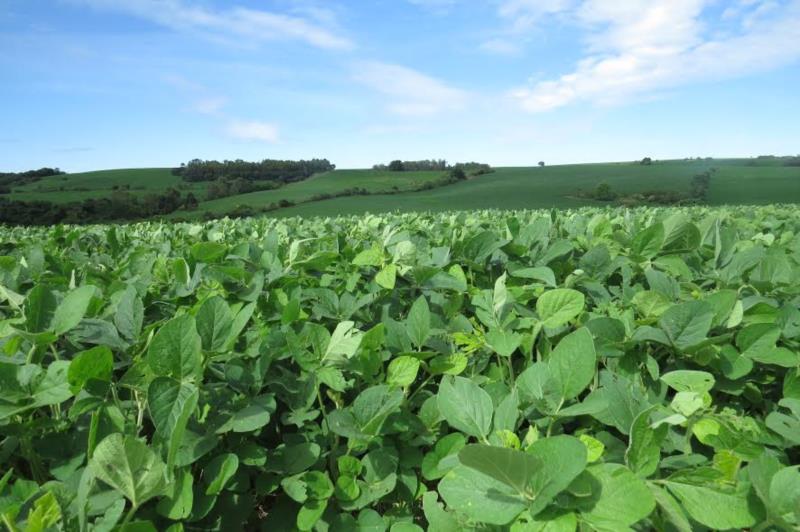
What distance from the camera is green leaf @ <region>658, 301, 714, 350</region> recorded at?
1.30 metres

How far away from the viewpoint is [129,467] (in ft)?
2.89

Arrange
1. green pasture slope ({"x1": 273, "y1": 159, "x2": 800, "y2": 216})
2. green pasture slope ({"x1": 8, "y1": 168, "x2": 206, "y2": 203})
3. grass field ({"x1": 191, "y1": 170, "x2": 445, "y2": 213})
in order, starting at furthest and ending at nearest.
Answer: green pasture slope ({"x1": 8, "y1": 168, "x2": 206, "y2": 203}) → grass field ({"x1": 191, "y1": 170, "x2": 445, "y2": 213}) → green pasture slope ({"x1": 273, "y1": 159, "x2": 800, "y2": 216})

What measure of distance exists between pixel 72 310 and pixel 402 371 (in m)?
0.84

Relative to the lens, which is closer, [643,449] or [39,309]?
[643,449]

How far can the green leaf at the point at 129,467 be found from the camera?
0.87 m

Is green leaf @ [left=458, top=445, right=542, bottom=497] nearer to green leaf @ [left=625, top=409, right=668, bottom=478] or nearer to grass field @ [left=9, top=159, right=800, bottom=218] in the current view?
green leaf @ [left=625, top=409, right=668, bottom=478]

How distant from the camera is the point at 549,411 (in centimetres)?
110

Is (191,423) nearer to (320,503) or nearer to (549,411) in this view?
(320,503)

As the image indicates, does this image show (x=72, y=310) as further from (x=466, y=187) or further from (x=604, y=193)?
(x=466, y=187)

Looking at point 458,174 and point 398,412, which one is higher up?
point 458,174

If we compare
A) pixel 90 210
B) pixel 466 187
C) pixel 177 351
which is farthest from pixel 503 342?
pixel 466 187

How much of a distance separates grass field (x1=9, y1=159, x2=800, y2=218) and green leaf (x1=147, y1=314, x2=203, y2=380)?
41.5m

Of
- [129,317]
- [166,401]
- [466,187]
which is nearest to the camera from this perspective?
[166,401]

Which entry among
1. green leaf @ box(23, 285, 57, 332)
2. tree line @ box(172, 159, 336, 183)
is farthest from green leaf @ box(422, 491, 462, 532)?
tree line @ box(172, 159, 336, 183)
